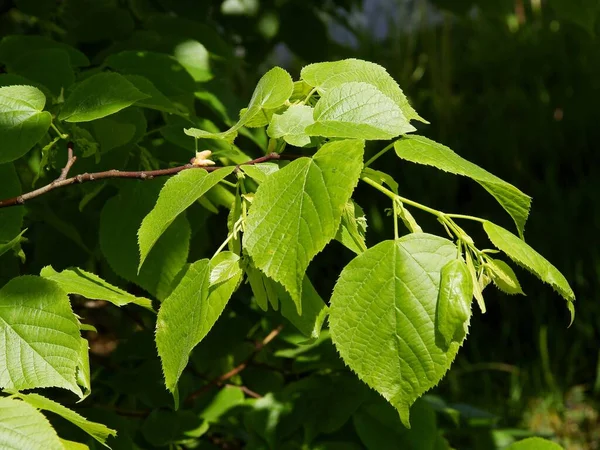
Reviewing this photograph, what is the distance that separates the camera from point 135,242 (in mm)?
1059

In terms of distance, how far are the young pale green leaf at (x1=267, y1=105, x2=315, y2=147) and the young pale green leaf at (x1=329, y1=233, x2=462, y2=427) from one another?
14 centimetres

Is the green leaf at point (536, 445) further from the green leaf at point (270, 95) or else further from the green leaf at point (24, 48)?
the green leaf at point (24, 48)

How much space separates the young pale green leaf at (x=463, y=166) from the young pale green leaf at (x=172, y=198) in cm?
18

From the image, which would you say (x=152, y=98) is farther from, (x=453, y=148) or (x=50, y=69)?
(x=453, y=148)

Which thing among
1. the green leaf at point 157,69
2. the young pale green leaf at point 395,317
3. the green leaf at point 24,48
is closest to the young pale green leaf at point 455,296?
the young pale green leaf at point 395,317

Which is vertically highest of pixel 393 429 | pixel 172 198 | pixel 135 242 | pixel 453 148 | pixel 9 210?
pixel 172 198

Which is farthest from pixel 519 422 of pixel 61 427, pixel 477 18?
pixel 477 18

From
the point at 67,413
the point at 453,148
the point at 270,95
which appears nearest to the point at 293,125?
the point at 270,95

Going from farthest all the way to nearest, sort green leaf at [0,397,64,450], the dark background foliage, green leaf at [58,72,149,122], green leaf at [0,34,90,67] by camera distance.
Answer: the dark background foliage, green leaf at [0,34,90,67], green leaf at [58,72,149,122], green leaf at [0,397,64,450]

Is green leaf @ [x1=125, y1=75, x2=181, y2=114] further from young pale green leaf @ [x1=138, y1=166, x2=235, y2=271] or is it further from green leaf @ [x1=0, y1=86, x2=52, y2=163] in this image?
young pale green leaf @ [x1=138, y1=166, x2=235, y2=271]

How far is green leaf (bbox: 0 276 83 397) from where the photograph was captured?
2.49 ft

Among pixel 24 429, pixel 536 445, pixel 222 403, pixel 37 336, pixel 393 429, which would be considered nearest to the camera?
pixel 24 429

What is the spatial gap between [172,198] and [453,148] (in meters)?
3.32

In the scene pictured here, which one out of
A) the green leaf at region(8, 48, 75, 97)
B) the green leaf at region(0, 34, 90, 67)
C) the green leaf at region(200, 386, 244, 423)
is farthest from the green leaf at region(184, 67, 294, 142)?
the green leaf at region(200, 386, 244, 423)
